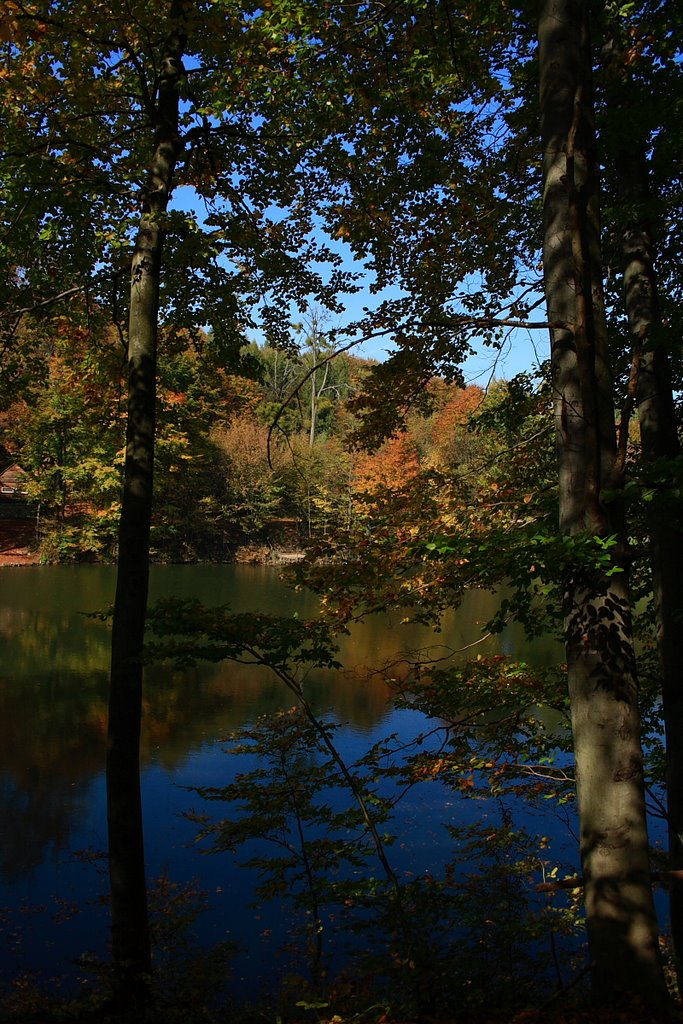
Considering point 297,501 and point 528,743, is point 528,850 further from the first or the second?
point 297,501

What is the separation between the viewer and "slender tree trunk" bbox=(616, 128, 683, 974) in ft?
16.1

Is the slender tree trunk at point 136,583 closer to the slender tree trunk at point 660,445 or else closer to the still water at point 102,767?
the still water at point 102,767

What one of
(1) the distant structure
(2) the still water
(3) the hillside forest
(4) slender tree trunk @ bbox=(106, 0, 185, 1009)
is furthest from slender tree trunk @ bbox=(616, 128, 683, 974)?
(1) the distant structure

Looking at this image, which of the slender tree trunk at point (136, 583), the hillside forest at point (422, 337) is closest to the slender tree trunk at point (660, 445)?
the hillside forest at point (422, 337)

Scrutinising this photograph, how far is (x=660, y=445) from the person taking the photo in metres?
5.43

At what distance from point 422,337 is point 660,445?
2.07m

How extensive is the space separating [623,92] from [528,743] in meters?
5.22

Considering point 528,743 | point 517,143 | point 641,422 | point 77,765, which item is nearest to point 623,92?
point 517,143

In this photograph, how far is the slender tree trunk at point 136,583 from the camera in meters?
4.75

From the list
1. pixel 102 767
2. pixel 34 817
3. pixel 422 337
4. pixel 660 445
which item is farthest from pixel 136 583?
pixel 102 767

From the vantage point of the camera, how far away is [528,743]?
5.84m

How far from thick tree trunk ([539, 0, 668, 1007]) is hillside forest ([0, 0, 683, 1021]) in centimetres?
1

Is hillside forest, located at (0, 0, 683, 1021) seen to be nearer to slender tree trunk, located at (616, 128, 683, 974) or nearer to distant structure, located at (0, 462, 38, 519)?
slender tree trunk, located at (616, 128, 683, 974)

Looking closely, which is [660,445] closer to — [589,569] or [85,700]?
[589,569]
